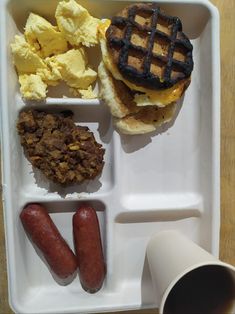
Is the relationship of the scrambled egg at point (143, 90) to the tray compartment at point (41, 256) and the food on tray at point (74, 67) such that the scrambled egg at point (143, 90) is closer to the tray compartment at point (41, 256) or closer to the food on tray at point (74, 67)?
the food on tray at point (74, 67)

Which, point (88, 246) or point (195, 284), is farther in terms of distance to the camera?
point (88, 246)

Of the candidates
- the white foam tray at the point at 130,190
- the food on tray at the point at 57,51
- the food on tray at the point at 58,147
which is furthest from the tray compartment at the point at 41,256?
the food on tray at the point at 57,51

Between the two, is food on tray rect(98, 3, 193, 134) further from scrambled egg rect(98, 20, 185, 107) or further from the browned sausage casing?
the browned sausage casing

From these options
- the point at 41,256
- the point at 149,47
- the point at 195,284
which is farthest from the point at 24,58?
the point at 195,284

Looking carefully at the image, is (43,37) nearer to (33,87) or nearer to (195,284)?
(33,87)

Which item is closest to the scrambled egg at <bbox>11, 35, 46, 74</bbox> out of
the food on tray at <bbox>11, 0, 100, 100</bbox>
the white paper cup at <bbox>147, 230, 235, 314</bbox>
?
the food on tray at <bbox>11, 0, 100, 100</bbox>

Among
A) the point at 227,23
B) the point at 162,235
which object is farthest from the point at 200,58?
the point at 162,235

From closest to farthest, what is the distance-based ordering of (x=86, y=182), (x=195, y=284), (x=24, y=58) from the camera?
1. (x=195, y=284)
2. (x=24, y=58)
3. (x=86, y=182)
